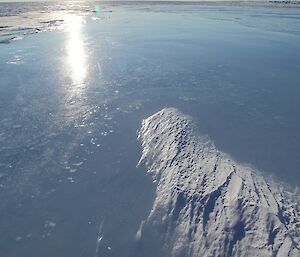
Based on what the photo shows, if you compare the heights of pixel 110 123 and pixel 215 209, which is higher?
pixel 215 209

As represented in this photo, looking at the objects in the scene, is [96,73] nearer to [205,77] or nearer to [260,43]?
[205,77]

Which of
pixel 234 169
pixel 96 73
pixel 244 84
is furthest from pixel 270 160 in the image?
pixel 96 73

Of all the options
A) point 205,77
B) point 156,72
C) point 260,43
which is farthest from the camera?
point 260,43

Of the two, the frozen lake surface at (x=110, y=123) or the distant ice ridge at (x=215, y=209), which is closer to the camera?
the distant ice ridge at (x=215, y=209)

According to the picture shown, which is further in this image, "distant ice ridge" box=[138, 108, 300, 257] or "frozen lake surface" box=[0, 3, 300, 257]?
"frozen lake surface" box=[0, 3, 300, 257]
